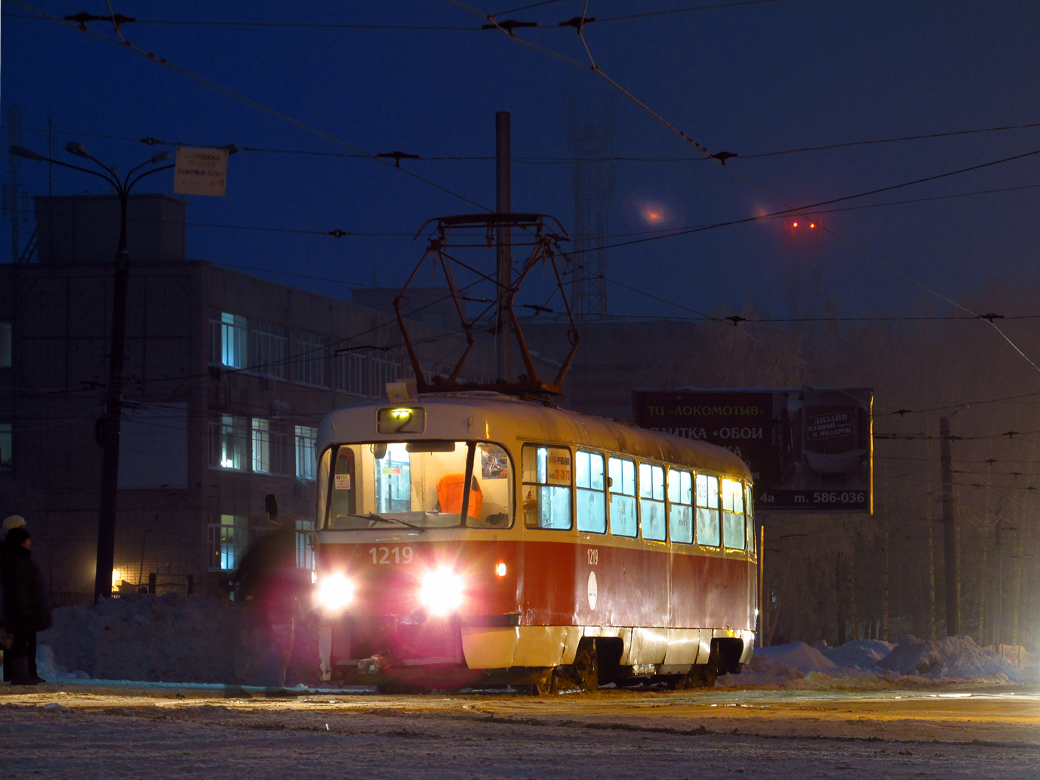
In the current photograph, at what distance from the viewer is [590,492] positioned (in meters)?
16.6

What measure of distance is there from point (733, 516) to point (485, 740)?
12.7m

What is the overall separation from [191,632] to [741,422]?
62.5 ft

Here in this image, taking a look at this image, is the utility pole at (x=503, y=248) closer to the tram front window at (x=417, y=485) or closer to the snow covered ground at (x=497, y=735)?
the tram front window at (x=417, y=485)

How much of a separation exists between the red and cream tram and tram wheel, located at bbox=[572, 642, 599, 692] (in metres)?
0.02

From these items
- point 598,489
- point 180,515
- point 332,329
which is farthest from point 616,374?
point 598,489

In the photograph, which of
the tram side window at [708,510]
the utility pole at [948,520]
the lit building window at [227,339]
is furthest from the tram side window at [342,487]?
the lit building window at [227,339]

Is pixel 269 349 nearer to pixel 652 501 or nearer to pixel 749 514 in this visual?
pixel 749 514

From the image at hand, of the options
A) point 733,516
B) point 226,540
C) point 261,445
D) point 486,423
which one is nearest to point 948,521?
point 733,516

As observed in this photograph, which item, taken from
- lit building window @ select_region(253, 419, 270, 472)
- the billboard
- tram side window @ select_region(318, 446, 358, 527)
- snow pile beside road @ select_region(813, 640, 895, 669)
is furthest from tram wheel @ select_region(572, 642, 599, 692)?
lit building window @ select_region(253, 419, 270, 472)

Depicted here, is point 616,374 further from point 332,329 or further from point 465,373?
point 332,329

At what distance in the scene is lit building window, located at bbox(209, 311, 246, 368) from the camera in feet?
166

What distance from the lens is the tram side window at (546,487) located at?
1566cm

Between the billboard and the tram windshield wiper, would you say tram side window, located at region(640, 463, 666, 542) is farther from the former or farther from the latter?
the billboard

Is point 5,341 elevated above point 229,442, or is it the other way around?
point 5,341
